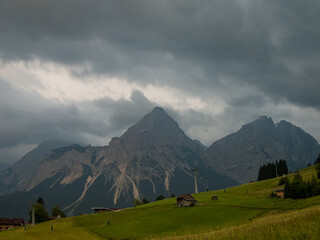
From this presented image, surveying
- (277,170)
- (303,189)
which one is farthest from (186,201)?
(277,170)

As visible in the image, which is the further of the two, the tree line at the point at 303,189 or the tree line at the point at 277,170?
the tree line at the point at 277,170

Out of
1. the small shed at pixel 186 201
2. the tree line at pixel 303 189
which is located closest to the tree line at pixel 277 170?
the tree line at pixel 303 189

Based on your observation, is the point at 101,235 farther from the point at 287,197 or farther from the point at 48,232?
the point at 287,197

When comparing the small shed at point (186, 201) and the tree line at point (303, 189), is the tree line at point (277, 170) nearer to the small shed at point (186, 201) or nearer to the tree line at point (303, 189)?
the tree line at point (303, 189)

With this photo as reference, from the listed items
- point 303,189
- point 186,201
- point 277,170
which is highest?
point 277,170

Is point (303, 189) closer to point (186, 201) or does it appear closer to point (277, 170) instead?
point (186, 201)

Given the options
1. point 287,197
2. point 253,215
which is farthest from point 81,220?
point 287,197

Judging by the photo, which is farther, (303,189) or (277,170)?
(277,170)

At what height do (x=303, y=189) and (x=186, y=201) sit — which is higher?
(x=303, y=189)

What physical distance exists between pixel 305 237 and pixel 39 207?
547 ft

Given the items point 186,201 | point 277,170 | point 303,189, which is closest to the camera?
point 303,189

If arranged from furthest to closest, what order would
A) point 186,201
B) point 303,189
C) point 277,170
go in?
point 277,170, point 186,201, point 303,189

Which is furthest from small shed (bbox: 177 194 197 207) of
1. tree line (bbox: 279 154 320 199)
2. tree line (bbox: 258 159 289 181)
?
tree line (bbox: 258 159 289 181)

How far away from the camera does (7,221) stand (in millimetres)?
158875
